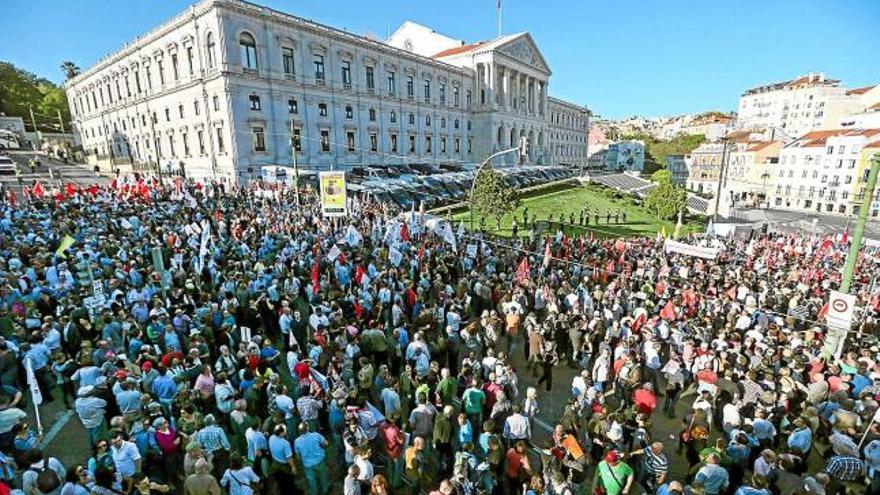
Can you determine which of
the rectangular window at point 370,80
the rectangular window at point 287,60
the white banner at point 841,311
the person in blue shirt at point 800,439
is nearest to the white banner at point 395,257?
the person in blue shirt at point 800,439

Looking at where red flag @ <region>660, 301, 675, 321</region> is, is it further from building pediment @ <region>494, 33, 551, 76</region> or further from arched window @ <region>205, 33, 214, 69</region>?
building pediment @ <region>494, 33, 551, 76</region>

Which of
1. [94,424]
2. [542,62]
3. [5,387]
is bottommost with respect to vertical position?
[94,424]

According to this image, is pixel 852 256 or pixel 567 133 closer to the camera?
pixel 852 256

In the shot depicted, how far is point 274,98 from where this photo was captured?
39031mm

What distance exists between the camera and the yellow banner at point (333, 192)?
1622cm

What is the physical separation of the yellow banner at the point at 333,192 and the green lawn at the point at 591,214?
14270mm

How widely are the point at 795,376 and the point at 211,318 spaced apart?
10674 mm

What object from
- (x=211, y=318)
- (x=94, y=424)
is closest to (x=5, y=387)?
(x=94, y=424)

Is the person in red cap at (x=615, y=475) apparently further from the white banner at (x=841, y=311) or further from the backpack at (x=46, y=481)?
the backpack at (x=46, y=481)

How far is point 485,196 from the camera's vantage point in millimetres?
28484

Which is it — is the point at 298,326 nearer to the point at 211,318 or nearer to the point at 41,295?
the point at 211,318

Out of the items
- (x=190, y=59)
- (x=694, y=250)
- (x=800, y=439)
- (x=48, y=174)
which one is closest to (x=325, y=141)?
(x=190, y=59)

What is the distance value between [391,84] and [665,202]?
31.6m

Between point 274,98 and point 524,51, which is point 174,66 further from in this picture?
point 524,51
